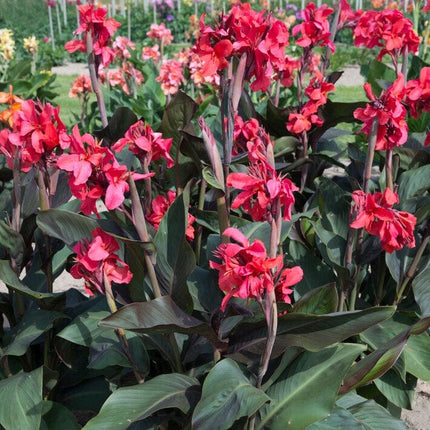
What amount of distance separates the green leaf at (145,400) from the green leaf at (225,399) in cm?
9

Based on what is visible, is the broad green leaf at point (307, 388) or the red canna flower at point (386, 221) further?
the red canna flower at point (386, 221)

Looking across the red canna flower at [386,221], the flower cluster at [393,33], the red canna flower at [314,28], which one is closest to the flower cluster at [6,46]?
the red canna flower at [314,28]

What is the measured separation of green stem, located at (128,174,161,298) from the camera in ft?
4.75

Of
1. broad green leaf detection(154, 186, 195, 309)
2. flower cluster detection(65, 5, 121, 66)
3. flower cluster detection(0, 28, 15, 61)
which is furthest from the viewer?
flower cluster detection(0, 28, 15, 61)

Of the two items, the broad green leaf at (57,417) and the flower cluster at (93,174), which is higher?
the flower cluster at (93,174)

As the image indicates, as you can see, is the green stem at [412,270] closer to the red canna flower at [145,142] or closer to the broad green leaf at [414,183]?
the broad green leaf at [414,183]

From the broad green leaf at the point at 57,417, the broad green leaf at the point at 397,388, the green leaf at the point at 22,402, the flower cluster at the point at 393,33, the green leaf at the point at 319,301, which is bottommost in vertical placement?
the broad green leaf at the point at 397,388

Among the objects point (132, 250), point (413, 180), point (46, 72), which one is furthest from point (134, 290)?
point (46, 72)

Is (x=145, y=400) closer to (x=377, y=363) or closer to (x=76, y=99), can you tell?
(x=377, y=363)

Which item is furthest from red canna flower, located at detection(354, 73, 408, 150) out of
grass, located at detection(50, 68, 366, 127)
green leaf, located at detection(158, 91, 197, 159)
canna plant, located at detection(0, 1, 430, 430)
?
grass, located at detection(50, 68, 366, 127)

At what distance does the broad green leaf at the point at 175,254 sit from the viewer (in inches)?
63.9

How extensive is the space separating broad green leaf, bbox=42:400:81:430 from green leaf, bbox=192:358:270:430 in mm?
527

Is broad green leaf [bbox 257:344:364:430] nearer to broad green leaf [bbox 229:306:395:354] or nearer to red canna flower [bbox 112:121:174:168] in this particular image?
broad green leaf [bbox 229:306:395:354]

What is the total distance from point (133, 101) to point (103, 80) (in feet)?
2.75
